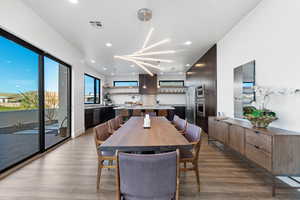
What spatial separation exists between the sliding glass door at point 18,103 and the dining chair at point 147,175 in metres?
2.58

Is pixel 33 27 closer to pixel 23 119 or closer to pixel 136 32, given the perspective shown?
pixel 23 119

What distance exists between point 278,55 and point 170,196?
248 cm

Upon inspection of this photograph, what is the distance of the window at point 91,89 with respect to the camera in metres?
7.03

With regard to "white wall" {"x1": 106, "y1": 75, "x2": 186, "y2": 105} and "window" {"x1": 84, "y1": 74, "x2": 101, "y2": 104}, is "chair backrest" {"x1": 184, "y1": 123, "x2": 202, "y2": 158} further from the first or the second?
"white wall" {"x1": 106, "y1": 75, "x2": 186, "y2": 105}

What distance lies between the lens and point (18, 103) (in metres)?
2.75

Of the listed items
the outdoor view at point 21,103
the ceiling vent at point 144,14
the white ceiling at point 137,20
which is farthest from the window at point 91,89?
the ceiling vent at point 144,14

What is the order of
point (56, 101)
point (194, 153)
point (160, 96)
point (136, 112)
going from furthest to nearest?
point (160, 96) < point (136, 112) < point (56, 101) < point (194, 153)

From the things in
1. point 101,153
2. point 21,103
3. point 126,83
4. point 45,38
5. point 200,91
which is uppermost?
point 45,38

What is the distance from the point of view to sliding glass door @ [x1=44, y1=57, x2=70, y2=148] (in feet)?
11.7

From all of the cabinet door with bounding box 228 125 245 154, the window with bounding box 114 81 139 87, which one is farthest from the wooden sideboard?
the window with bounding box 114 81 139 87

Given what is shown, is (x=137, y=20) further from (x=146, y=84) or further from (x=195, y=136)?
(x=146, y=84)

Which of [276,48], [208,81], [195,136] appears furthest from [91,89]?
[276,48]

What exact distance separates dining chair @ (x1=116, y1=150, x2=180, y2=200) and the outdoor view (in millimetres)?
2579

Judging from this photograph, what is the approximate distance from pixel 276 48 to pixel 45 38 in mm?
4356
